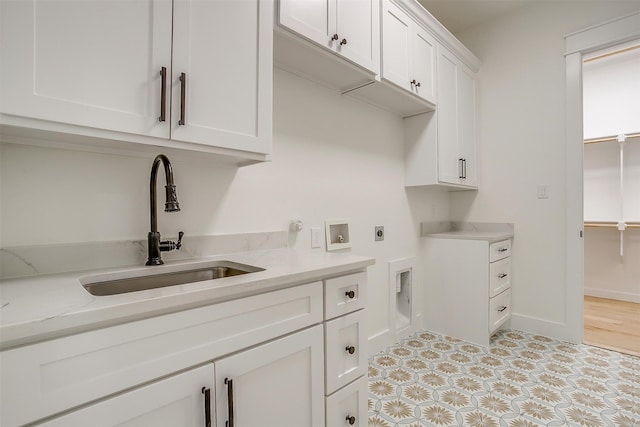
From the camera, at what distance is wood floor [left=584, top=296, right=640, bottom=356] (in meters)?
2.38

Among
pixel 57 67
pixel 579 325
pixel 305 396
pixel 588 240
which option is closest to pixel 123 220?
pixel 57 67

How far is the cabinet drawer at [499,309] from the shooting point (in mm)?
2381

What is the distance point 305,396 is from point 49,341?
0.78 meters

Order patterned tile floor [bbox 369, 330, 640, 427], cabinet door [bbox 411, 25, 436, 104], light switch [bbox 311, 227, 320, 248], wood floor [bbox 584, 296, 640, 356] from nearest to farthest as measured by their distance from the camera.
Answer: patterned tile floor [bbox 369, 330, 640, 427] < light switch [bbox 311, 227, 320, 248] < cabinet door [bbox 411, 25, 436, 104] < wood floor [bbox 584, 296, 640, 356]

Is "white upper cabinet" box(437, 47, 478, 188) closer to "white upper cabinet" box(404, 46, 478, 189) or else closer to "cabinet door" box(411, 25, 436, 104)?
"white upper cabinet" box(404, 46, 478, 189)

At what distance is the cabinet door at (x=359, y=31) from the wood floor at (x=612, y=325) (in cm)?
272

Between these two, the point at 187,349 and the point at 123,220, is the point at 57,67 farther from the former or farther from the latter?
the point at 187,349

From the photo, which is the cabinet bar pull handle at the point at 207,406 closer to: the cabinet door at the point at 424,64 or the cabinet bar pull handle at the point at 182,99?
the cabinet bar pull handle at the point at 182,99

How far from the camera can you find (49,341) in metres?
0.62

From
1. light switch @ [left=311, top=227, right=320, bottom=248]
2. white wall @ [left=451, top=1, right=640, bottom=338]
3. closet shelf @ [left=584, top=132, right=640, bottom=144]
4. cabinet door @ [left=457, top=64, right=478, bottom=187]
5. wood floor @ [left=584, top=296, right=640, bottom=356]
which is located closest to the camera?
light switch @ [left=311, top=227, right=320, bottom=248]

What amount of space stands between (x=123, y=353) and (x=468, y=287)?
7.92 ft

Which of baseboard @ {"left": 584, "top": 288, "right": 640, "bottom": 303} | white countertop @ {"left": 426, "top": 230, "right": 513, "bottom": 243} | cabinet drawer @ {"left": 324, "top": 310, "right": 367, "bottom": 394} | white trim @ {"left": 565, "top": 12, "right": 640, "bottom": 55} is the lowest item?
baseboard @ {"left": 584, "top": 288, "right": 640, "bottom": 303}

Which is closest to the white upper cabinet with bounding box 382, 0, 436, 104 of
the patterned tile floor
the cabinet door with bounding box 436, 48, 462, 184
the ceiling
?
the cabinet door with bounding box 436, 48, 462, 184

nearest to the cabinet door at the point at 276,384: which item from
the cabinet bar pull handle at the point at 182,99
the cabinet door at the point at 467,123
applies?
the cabinet bar pull handle at the point at 182,99
